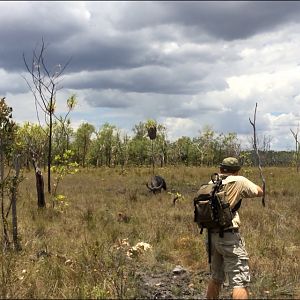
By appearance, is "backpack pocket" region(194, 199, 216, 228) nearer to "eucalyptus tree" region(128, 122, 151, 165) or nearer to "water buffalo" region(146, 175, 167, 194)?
"water buffalo" region(146, 175, 167, 194)

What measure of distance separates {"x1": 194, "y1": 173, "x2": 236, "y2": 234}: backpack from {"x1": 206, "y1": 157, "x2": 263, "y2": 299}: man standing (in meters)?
0.08

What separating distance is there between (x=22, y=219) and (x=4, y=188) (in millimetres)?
2800

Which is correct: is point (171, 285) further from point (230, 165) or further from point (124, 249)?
point (230, 165)

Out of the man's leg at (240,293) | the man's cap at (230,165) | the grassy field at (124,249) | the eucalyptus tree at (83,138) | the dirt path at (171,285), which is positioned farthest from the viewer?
the eucalyptus tree at (83,138)

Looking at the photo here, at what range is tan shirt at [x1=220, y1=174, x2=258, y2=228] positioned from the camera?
4.61m

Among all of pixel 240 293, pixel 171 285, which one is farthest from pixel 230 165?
pixel 171 285

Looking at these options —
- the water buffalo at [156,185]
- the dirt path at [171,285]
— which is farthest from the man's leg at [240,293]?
the water buffalo at [156,185]

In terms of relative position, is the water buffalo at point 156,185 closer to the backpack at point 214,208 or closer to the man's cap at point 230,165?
the man's cap at point 230,165

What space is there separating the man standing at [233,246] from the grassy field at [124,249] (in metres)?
0.69

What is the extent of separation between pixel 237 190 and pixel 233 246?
0.61 metres

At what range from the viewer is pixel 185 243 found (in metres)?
7.51

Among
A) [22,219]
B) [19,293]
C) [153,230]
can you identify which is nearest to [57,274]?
[19,293]

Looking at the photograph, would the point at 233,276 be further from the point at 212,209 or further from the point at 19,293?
the point at 19,293

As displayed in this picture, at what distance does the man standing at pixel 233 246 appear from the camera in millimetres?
4527
